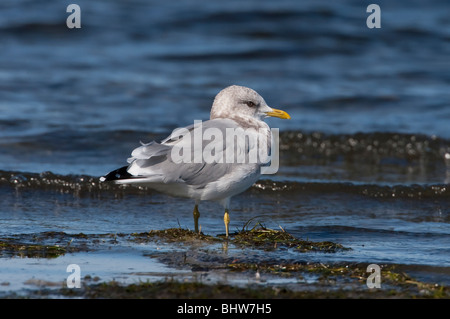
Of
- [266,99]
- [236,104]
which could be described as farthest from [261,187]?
[266,99]

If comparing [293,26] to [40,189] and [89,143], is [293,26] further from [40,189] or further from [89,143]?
[40,189]

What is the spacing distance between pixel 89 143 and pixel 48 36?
7.08 m

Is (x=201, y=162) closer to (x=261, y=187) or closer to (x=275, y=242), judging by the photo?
(x=275, y=242)

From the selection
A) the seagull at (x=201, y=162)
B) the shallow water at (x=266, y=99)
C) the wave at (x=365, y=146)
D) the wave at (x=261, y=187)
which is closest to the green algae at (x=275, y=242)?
the shallow water at (x=266, y=99)

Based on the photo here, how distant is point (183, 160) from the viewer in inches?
228

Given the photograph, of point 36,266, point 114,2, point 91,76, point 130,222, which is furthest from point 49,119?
point 114,2

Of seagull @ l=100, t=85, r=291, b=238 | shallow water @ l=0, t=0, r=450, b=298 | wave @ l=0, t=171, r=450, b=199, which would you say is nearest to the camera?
seagull @ l=100, t=85, r=291, b=238

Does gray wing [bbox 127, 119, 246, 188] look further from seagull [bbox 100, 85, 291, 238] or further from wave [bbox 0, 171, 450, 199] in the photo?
wave [bbox 0, 171, 450, 199]

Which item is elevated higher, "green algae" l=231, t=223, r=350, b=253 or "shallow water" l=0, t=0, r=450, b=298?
"shallow water" l=0, t=0, r=450, b=298

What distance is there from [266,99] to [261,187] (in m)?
4.72

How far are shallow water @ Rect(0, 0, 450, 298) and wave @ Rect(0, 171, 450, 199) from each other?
0.02m

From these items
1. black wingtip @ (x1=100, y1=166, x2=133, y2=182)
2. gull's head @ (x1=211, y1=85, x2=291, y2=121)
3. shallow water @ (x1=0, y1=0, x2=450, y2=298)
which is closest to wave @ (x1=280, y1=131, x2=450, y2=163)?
shallow water @ (x1=0, y1=0, x2=450, y2=298)

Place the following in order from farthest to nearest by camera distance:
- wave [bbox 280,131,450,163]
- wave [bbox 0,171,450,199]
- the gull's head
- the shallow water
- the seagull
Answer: wave [bbox 280,131,450,163], wave [bbox 0,171,450,199], the shallow water, the gull's head, the seagull

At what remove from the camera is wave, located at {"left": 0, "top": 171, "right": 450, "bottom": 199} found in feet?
28.0
